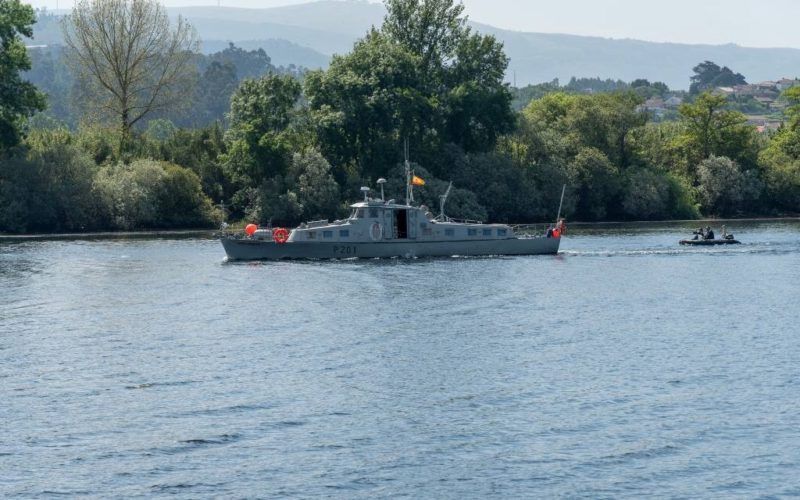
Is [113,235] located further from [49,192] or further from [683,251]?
[683,251]

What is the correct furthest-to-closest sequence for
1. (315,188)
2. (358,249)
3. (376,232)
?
(315,188) → (376,232) → (358,249)

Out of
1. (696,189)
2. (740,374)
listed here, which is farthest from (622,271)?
(696,189)

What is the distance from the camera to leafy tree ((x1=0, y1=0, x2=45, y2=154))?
5443 inches

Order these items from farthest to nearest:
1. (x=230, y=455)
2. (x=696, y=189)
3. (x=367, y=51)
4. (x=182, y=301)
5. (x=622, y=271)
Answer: (x=696, y=189)
(x=367, y=51)
(x=622, y=271)
(x=182, y=301)
(x=230, y=455)

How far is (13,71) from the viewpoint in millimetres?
139750

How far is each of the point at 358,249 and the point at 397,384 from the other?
52924mm

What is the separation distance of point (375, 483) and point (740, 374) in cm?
2278

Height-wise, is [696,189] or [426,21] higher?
[426,21]

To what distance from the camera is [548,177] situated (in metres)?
160

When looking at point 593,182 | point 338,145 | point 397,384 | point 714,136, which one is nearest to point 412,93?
point 338,145

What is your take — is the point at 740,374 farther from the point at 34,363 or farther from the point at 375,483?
the point at 34,363

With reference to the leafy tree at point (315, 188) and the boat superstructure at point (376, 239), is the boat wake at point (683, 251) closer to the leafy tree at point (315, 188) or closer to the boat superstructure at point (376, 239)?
the boat superstructure at point (376, 239)

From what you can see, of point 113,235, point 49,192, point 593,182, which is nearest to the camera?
point 113,235

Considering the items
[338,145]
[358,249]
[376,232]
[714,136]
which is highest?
[714,136]
